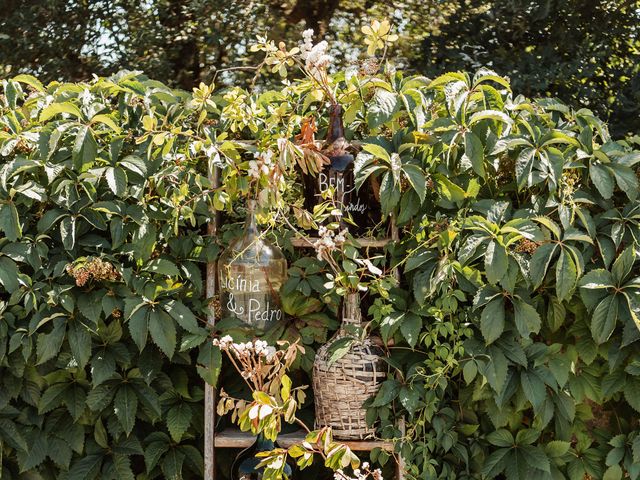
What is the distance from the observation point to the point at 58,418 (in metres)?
2.50

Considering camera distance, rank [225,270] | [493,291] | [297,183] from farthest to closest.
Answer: [297,183]
[225,270]
[493,291]

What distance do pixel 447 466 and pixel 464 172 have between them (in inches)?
30.7

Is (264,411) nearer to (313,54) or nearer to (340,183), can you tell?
(340,183)

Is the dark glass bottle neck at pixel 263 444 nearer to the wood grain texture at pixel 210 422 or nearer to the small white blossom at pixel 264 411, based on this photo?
the wood grain texture at pixel 210 422

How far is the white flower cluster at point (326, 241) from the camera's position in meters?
2.26

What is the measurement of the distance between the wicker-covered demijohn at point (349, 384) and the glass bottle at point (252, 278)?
199 millimetres

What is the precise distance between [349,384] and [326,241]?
0.42 m

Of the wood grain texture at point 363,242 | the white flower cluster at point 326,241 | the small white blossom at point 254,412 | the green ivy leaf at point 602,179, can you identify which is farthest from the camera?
the wood grain texture at point 363,242

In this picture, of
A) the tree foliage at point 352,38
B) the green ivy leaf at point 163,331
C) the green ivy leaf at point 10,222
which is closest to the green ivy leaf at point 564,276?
the green ivy leaf at point 163,331

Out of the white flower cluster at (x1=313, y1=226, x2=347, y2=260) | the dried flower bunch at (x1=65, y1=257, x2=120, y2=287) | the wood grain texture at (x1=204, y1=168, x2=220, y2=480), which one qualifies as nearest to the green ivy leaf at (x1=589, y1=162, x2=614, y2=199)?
the white flower cluster at (x1=313, y1=226, x2=347, y2=260)

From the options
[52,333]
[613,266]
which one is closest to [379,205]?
[613,266]

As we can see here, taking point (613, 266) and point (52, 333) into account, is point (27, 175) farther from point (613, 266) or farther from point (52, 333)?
point (613, 266)

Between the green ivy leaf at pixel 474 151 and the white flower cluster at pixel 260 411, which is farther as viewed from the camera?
the green ivy leaf at pixel 474 151

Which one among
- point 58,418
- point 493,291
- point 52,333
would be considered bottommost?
point 58,418
